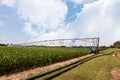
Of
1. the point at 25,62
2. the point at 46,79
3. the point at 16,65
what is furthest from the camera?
the point at 25,62

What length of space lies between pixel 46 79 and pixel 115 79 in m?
5.99

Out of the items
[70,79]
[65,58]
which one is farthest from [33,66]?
[65,58]

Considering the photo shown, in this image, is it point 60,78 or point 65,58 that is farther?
point 65,58

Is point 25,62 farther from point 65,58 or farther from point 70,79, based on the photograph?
point 65,58

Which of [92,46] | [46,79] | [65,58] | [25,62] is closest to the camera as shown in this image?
[46,79]

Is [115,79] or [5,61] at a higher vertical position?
[5,61]

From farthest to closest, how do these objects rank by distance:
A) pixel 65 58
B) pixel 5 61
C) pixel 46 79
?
pixel 65 58
pixel 5 61
pixel 46 79

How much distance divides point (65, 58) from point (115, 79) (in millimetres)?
21126

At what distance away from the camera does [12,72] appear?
61.7 ft

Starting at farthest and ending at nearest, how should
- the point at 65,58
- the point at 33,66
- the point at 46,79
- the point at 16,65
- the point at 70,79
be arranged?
the point at 65,58 → the point at 33,66 → the point at 16,65 → the point at 70,79 → the point at 46,79

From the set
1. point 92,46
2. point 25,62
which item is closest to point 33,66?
point 25,62

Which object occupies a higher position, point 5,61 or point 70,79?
point 5,61

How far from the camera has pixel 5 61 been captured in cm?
1811

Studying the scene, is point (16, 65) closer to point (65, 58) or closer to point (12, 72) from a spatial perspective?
point (12, 72)
